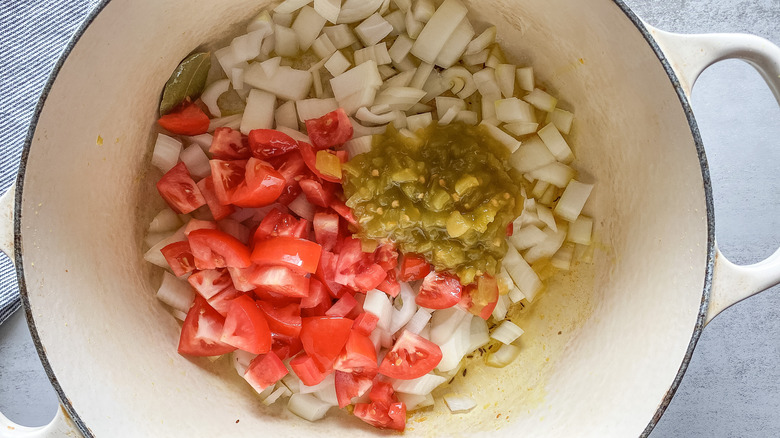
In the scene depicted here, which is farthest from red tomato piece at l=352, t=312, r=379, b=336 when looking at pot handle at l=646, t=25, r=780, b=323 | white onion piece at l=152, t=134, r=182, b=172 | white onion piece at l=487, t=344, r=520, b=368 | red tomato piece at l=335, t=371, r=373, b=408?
pot handle at l=646, t=25, r=780, b=323

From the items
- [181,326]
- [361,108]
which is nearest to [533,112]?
[361,108]

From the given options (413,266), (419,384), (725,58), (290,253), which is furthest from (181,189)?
(725,58)

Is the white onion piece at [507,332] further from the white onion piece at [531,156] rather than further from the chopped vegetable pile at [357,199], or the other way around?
the white onion piece at [531,156]

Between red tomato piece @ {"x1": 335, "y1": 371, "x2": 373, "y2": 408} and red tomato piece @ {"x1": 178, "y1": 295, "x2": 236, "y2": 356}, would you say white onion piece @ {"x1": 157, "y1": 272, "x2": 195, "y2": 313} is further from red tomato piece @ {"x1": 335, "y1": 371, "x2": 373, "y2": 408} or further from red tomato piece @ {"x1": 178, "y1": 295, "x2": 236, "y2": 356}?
red tomato piece @ {"x1": 335, "y1": 371, "x2": 373, "y2": 408}

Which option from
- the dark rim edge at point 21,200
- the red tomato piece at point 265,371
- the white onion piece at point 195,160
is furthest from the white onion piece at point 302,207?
the dark rim edge at point 21,200

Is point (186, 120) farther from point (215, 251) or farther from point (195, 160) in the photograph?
point (215, 251)

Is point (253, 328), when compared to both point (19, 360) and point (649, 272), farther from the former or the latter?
point (649, 272)
